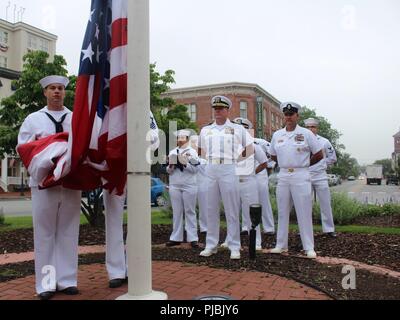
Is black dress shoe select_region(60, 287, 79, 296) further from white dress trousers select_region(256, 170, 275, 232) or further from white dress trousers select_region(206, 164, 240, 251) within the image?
white dress trousers select_region(256, 170, 275, 232)

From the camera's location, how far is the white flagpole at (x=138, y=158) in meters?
2.88

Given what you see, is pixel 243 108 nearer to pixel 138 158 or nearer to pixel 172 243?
pixel 172 243

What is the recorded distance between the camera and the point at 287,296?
11.6 feet

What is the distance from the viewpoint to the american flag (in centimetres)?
317

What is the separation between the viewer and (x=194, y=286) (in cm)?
383

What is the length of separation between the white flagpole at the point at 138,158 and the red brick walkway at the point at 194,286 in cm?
65

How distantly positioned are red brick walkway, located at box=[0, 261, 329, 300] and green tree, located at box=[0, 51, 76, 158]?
5534 millimetres

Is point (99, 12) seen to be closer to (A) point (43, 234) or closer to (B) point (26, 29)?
(A) point (43, 234)

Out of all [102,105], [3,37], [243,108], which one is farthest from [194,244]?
[3,37]

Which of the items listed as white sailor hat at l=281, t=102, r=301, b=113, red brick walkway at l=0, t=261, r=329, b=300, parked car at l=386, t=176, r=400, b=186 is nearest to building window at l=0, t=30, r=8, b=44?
white sailor hat at l=281, t=102, r=301, b=113

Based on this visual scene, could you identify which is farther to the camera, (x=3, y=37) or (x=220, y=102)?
(x=3, y=37)

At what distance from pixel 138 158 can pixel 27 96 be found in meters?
7.08
